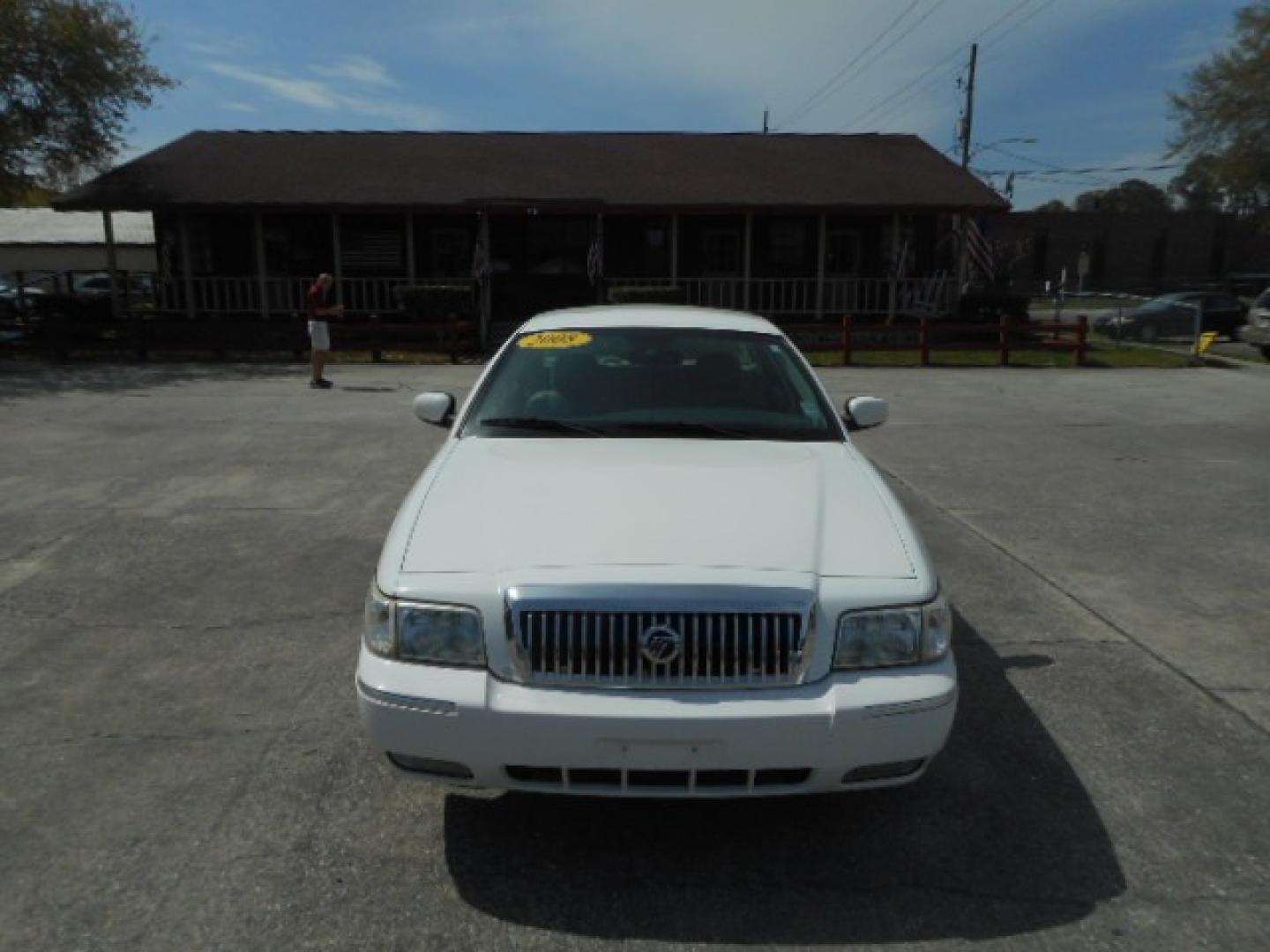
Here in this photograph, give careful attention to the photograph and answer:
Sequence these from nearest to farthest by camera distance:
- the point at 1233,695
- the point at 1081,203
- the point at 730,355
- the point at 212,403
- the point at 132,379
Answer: the point at 1233,695 → the point at 730,355 → the point at 212,403 → the point at 132,379 → the point at 1081,203

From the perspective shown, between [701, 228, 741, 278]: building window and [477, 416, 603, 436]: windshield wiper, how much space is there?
2045 centimetres

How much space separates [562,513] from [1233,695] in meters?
3.03

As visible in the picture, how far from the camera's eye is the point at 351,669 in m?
4.38

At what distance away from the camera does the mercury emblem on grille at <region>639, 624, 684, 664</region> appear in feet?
8.89

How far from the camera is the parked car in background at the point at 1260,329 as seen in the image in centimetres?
2045

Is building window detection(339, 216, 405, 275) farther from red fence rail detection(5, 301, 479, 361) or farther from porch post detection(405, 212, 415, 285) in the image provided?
red fence rail detection(5, 301, 479, 361)

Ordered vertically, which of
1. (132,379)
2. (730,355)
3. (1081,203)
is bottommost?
(132,379)

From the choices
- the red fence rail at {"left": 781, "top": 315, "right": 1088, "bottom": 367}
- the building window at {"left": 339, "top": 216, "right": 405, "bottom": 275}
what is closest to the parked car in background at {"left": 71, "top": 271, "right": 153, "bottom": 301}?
the building window at {"left": 339, "top": 216, "right": 405, "bottom": 275}

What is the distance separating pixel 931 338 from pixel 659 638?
756 inches

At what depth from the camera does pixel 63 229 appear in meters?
32.8

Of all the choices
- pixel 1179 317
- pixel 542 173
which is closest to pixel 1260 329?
pixel 1179 317

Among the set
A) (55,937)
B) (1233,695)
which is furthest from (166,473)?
(1233,695)

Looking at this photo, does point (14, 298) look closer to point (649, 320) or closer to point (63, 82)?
point (63, 82)

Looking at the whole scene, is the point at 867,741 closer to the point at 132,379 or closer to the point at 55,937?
the point at 55,937
